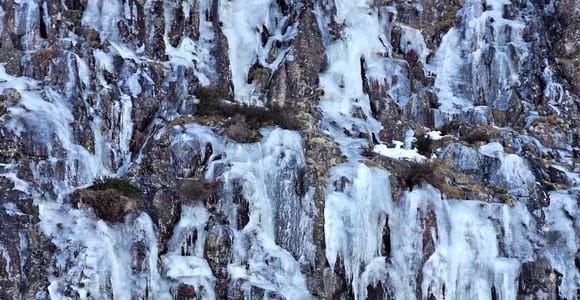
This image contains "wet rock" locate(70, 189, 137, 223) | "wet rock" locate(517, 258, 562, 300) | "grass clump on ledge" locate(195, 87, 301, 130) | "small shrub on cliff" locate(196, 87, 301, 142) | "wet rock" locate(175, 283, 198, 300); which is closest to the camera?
"wet rock" locate(175, 283, 198, 300)

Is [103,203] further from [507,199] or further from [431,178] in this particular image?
[507,199]

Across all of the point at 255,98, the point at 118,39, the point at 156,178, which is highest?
the point at 118,39

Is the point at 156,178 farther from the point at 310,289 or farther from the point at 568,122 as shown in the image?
the point at 568,122

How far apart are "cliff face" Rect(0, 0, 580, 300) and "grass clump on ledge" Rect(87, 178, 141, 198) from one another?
63mm

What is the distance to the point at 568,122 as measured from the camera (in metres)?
24.6

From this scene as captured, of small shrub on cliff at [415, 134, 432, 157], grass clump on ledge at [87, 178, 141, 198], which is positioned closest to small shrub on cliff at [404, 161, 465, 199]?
Result: small shrub on cliff at [415, 134, 432, 157]

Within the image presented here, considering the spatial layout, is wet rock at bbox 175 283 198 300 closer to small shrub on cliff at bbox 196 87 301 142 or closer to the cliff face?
the cliff face

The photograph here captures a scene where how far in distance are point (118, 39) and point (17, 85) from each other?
4216mm

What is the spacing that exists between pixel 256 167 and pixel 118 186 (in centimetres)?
387

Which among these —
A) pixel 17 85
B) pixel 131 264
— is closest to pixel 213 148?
pixel 131 264

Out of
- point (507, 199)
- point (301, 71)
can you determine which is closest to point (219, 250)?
point (507, 199)

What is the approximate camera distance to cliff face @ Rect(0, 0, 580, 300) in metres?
16.9

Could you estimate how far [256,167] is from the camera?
19328 mm

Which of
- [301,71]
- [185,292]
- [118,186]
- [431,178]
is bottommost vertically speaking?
[185,292]
